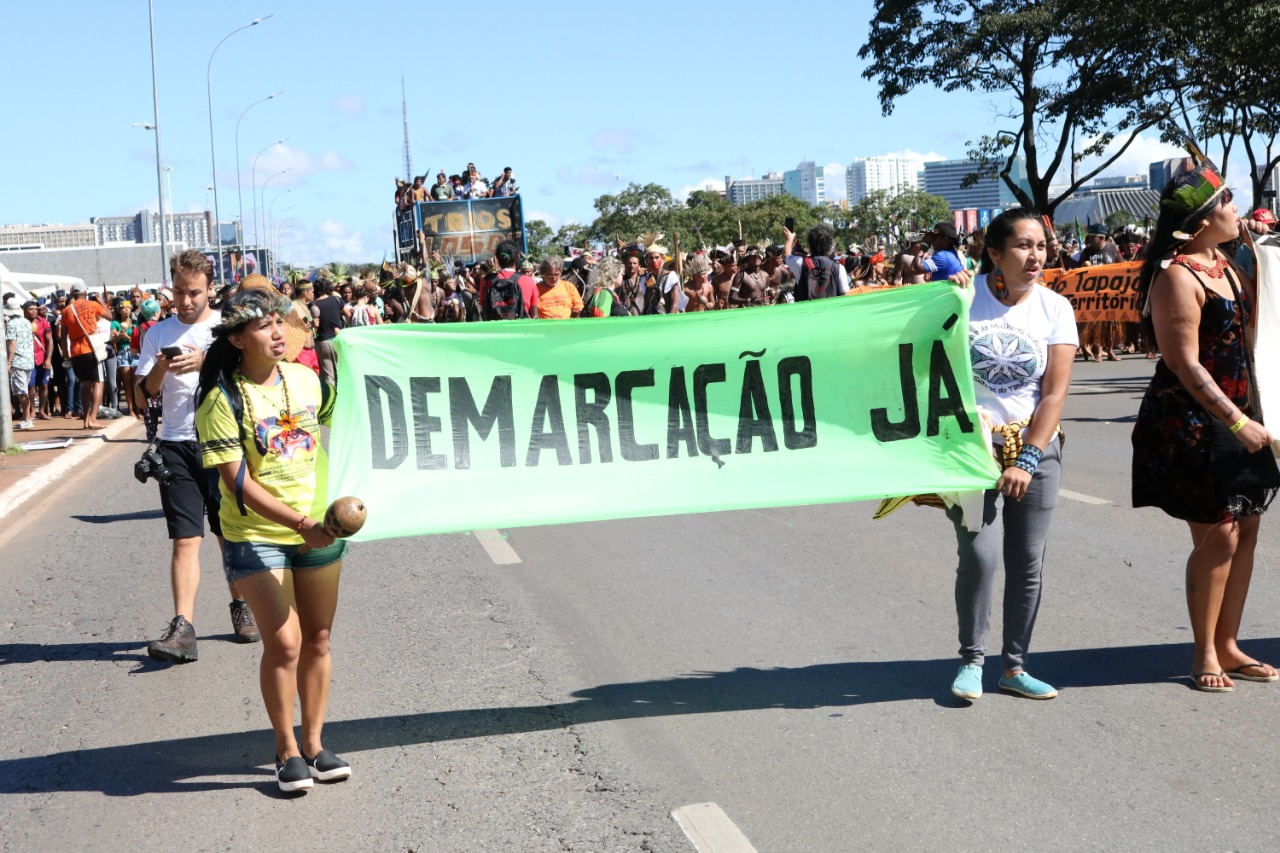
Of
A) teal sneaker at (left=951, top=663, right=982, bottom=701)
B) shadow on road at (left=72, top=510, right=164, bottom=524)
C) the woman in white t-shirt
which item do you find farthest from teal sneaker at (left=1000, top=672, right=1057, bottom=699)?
shadow on road at (left=72, top=510, right=164, bottom=524)

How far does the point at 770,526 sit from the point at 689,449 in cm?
419

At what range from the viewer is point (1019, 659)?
5.30 m

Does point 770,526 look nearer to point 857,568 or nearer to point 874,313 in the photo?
point 857,568

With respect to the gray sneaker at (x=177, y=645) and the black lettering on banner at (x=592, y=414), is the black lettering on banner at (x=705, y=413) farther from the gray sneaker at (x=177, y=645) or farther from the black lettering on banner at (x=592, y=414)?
the gray sneaker at (x=177, y=645)

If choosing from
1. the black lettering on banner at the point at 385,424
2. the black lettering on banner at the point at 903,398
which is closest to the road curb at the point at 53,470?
the black lettering on banner at the point at 385,424

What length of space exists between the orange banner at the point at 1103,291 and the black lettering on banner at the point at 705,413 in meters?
Result: 15.2

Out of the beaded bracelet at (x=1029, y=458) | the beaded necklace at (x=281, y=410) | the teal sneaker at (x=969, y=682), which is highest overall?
the beaded necklace at (x=281, y=410)

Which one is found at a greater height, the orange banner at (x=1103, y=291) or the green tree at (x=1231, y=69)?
the green tree at (x=1231, y=69)

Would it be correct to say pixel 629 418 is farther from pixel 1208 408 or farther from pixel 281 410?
pixel 1208 408

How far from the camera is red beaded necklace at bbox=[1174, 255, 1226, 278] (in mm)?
5164

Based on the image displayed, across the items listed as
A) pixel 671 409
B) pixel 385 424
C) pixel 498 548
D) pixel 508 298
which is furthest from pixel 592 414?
pixel 508 298

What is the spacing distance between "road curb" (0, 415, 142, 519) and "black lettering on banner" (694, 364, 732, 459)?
28.3 feet

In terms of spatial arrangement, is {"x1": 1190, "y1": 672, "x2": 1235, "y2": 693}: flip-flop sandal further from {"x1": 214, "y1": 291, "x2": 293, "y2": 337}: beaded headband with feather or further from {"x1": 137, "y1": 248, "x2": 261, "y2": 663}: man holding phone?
{"x1": 137, "y1": 248, "x2": 261, "y2": 663}: man holding phone

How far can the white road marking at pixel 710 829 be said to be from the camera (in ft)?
13.2
